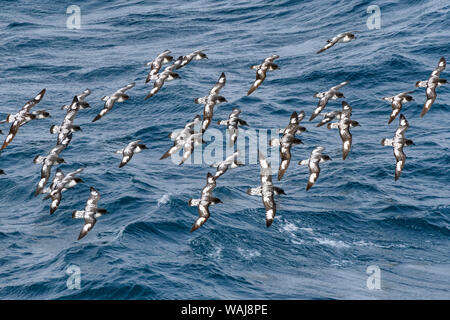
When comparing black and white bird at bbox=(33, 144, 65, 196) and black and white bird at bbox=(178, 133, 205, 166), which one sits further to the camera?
black and white bird at bbox=(33, 144, 65, 196)

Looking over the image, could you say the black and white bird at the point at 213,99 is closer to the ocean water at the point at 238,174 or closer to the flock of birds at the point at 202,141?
the flock of birds at the point at 202,141

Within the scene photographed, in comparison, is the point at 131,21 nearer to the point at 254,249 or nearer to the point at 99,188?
the point at 99,188

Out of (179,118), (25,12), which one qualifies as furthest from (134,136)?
(25,12)

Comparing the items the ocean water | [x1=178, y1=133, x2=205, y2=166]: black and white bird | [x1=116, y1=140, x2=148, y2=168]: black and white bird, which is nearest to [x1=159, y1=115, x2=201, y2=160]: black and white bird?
[x1=178, y1=133, x2=205, y2=166]: black and white bird

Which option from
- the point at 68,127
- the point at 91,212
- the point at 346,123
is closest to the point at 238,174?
the point at 346,123

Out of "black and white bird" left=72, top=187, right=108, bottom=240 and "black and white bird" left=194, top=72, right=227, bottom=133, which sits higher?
"black and white bird" left=194, top=72, right=227, bottom=133

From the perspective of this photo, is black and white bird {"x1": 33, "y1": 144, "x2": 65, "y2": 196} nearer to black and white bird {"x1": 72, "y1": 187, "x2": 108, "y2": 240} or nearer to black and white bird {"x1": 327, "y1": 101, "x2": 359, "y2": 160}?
black and white bird {"x1": 72, "y1": 187, "x2": 108, "y2": 240}

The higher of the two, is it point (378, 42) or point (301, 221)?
point (378, 42)

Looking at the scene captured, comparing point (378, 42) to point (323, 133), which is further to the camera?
point (378, 42)

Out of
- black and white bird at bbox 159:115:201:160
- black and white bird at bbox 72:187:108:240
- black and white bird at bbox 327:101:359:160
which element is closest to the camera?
black and white bird at bbox 72:187:108:240
